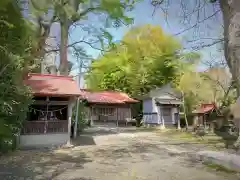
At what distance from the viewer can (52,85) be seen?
1380 centimetres

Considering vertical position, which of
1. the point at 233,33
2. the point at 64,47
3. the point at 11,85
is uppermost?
the point at 64,47

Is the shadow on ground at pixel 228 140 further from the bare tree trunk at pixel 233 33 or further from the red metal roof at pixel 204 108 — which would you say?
the bare tree trunk at pixel 233 33

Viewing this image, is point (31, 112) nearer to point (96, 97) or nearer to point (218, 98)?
point (96, 97)

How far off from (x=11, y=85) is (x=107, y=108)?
18.6 metres

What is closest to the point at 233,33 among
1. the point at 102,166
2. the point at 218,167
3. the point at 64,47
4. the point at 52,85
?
the point at 218,167

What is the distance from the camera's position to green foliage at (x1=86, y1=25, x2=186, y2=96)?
32469 millimetres

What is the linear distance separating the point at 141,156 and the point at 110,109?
18.0m

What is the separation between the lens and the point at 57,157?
10258 mm

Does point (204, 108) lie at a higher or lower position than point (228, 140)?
higher

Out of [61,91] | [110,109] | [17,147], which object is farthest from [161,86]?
[17,147]

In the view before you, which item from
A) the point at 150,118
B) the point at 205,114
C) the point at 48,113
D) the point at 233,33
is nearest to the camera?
the point at 233,33

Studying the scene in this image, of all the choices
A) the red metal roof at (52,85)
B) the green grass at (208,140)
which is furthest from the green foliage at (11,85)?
the green grass at (208,140)

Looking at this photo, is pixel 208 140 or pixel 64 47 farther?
pixel 64 47

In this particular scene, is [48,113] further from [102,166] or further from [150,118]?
[150,118]
